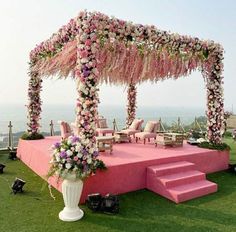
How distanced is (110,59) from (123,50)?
61cm

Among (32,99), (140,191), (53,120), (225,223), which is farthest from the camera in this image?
(53,120)

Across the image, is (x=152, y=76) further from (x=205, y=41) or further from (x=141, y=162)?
(x=141, y=162)

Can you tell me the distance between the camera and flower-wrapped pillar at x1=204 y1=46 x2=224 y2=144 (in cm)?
1004

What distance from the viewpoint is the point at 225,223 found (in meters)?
5.46

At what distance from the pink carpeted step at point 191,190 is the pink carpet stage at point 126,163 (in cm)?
105

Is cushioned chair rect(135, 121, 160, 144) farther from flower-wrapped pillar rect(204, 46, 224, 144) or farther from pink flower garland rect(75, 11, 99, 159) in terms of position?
pink flower garland rect(75, 11, 99, 159)

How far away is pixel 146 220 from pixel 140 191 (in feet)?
5.84

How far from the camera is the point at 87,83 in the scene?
688 centimetres

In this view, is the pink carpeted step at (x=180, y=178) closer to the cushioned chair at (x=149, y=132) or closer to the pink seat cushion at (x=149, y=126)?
the cushioned chair at (x=149, y=132)

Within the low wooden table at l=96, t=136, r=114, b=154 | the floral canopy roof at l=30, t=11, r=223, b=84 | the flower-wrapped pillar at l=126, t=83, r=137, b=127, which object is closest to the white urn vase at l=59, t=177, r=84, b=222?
the floral canopy roof at l=30, t=11, r=223, b=84

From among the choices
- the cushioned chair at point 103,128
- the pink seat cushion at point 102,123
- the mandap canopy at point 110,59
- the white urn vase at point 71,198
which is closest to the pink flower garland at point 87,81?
the mandap canopy at point 110,59

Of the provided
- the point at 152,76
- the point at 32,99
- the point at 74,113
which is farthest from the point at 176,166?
the point at 32,99

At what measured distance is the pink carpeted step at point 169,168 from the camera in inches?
293

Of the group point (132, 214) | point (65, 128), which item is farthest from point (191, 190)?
point (65, 128)
